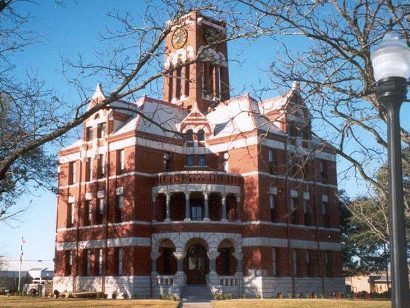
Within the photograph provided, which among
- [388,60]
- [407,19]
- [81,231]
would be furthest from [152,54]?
[81,231]

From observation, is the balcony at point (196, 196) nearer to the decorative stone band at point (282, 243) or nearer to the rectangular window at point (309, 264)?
the decorative stone band at point (282, 243)

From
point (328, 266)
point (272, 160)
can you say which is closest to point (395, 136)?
point (272, 160)

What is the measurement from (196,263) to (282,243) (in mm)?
6559

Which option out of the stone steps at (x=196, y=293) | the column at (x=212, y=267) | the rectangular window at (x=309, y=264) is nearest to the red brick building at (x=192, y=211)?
the column at (x=212, y=267)

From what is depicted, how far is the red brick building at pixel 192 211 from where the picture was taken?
36.5 metres

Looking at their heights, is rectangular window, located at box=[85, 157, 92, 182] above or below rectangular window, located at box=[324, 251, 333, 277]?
above

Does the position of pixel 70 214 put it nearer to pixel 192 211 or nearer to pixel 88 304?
pixel 192 211

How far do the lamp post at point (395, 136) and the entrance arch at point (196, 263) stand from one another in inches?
1337

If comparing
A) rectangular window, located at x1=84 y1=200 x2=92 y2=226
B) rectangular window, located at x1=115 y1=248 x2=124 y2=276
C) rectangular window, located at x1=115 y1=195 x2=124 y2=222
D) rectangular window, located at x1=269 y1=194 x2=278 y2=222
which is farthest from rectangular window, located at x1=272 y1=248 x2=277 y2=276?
rectangular window, located at x1=84 y1=200 x2=92 y2=226

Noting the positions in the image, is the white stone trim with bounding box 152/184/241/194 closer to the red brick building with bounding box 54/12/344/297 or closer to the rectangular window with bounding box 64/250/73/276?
the red brick building with bounding box 54/12/344/297

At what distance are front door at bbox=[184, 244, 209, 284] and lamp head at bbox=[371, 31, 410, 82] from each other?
3464cm

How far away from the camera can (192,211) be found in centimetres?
4025

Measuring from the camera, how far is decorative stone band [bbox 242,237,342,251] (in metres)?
36.7

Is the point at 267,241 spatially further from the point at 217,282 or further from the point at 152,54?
the point at 152,54
